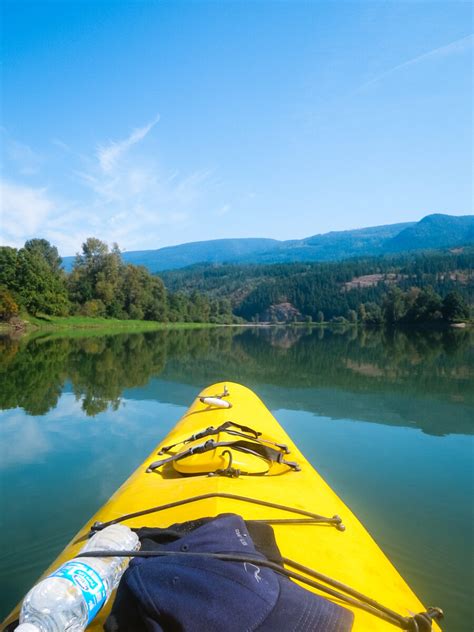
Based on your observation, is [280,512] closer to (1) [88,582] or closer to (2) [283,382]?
(1) [88,582]

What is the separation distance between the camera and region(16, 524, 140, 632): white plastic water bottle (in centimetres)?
151

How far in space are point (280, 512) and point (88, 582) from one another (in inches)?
56.2

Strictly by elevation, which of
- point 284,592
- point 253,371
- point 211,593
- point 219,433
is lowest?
point 253,371

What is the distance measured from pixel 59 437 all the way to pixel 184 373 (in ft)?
27.9

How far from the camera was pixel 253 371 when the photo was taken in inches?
672

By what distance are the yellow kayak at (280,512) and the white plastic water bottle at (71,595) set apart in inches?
4.5

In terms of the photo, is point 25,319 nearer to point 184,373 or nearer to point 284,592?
point 184,373

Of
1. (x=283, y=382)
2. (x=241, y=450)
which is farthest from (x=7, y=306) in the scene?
(x=241, y=450)

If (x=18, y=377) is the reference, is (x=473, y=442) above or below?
below

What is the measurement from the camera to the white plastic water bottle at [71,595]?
4.96 feet

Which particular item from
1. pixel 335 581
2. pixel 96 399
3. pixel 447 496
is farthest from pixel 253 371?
pixel 335 581

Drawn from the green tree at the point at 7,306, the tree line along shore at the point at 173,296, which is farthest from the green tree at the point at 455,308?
the green tree at the point at 7,306

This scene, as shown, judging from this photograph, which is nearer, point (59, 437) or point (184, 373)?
point (59, 437)

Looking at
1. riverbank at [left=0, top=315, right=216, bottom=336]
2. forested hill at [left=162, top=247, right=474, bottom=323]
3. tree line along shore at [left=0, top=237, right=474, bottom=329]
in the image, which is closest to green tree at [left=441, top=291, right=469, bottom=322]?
tree line along shore at [left=0, top=237, right=474, bottom=329]
